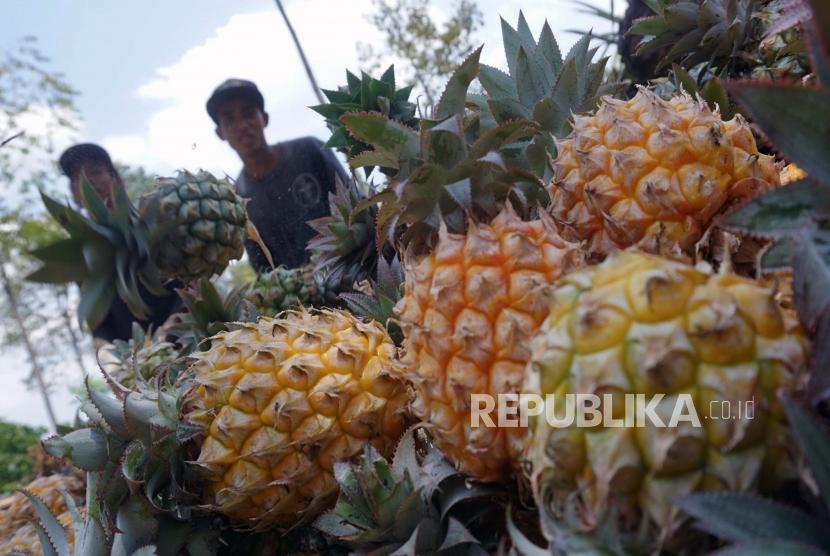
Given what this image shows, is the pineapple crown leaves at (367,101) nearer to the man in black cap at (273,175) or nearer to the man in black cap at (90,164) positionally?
the man in black cap at (273,175)

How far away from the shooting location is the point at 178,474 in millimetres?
1319

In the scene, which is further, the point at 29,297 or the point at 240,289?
the point at 29,297

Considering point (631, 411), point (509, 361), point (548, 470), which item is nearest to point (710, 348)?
point (631, 411)

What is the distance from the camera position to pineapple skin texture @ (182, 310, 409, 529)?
1.23 m

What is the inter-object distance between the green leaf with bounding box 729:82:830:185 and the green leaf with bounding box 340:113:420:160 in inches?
26.0

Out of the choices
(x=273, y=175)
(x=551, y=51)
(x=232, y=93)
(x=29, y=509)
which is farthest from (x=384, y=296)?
(x=232, y=93)

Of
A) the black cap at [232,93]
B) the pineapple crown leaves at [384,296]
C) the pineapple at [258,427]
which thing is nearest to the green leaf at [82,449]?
the pineapple at [258,427]

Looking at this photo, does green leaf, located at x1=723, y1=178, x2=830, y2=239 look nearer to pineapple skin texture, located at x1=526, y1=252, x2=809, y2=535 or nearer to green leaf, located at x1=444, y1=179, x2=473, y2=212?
pineapple skin texture, located at x1=526, y1=252, x2=809, y2=535

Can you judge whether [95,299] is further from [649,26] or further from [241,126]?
[649,26]

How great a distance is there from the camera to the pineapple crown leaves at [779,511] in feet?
2.03

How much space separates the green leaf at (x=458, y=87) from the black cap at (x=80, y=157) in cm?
213

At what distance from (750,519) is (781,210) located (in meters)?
0.38

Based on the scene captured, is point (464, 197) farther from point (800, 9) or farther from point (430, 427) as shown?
point (800, 9)

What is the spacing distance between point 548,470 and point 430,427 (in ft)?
1.10
